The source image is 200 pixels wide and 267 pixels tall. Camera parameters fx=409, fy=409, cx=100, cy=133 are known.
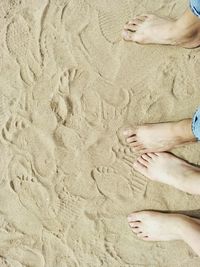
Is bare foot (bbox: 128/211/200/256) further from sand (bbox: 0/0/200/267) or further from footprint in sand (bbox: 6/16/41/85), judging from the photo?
footprint in sand (bbox: 6/16/41/85)

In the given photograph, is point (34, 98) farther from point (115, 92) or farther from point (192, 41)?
point (192, 41)

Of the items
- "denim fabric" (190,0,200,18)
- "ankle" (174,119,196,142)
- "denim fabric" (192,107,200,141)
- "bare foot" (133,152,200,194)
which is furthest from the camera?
"bare foot" (133,152,200,194)

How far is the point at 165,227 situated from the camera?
201cm

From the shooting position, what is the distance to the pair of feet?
196 centimetres

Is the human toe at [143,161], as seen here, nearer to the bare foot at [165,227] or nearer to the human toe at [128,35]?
the bare foot at [165,227]

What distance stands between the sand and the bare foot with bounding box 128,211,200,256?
0.15 feet

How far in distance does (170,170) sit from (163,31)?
26.5 inches

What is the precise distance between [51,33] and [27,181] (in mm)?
759

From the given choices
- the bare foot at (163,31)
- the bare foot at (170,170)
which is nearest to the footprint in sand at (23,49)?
the bare foot at (163,31)

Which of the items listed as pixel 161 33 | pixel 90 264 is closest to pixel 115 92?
pixel 161 33

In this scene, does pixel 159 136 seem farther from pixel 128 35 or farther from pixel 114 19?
pixel 114 19

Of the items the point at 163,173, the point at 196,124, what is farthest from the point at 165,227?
the point at 196,124

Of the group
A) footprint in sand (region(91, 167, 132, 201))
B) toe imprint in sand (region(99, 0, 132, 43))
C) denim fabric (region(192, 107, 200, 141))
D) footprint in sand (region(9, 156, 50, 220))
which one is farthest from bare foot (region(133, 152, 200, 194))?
toe imprint in sand (region(99, 0, 132, 43))

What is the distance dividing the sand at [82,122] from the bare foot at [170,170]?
46 millimetres
